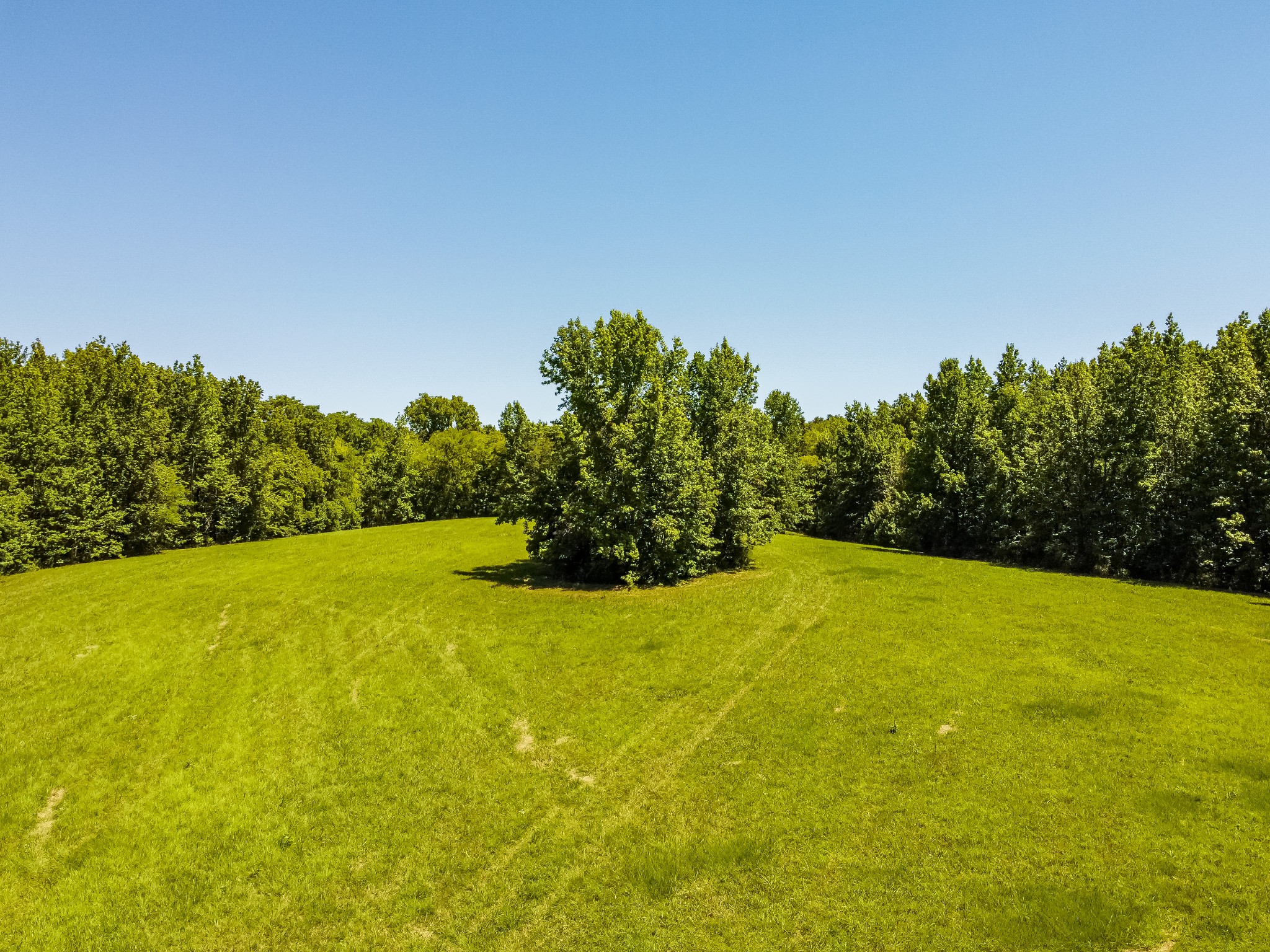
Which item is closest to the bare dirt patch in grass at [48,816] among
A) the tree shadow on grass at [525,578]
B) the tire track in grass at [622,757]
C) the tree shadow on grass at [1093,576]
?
the tire track in grass at [622,757]

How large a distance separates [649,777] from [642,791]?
73cm

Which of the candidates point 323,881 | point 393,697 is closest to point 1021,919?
point 323,881

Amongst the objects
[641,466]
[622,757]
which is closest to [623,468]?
[641,466]

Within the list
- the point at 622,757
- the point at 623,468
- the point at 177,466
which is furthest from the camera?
the point at 177,466

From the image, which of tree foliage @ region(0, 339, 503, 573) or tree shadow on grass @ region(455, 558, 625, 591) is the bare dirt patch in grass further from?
tree foliage @ region(0, 339, 503, 573)

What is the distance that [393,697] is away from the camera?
2691 cm

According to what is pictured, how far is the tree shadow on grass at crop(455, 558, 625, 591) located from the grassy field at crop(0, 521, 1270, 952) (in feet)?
23.9

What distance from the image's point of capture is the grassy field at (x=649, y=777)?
14711mm

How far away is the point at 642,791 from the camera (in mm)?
20047

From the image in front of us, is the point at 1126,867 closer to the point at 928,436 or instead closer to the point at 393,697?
the point at 393,697

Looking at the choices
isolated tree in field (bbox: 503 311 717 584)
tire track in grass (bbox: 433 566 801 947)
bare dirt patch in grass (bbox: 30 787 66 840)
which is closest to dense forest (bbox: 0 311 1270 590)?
isolated tree in field (bbox: 503 311 717 584)

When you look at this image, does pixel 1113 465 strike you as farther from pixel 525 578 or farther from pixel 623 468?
→ pixel 525 578

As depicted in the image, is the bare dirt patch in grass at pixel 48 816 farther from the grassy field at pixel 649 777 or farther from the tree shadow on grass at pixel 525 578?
the tree shadow on grass at pixel 525 578

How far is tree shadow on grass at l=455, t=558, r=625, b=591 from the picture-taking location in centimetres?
4353
